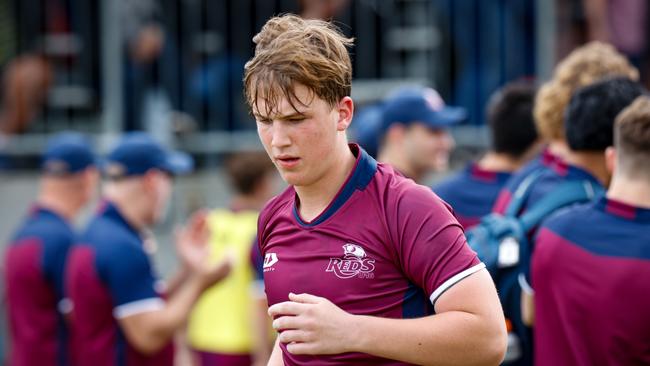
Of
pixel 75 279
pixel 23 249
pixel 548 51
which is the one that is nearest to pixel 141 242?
pixel 75 279

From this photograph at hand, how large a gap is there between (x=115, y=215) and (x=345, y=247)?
3.45 meters

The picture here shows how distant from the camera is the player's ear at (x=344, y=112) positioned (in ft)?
10.5

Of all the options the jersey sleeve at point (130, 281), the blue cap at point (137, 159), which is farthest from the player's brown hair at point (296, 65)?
the blue cap at point (137, 159)

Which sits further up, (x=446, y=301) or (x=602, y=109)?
(x=602, y=109)

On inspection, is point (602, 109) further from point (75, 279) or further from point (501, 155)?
point (75, 279)

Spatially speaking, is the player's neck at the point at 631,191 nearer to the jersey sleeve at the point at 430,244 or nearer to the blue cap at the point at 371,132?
the jersey sleeve at the point at 430,244

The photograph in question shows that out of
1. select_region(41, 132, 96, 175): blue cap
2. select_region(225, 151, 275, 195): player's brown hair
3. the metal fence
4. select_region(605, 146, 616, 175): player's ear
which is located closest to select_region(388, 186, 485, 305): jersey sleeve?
select_region(605, 146, 616, 175): player's ear

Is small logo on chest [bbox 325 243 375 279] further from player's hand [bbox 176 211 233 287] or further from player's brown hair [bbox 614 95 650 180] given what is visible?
player's hand [bbox 176 211 233 287]

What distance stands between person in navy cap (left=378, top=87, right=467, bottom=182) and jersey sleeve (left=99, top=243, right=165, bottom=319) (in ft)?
5.22

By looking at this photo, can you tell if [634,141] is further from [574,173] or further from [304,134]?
[304,134]

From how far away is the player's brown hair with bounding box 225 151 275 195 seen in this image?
7703 millimetres

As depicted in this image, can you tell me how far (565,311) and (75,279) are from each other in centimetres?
315

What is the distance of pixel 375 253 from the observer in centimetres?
315

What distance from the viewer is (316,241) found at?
128 inches
